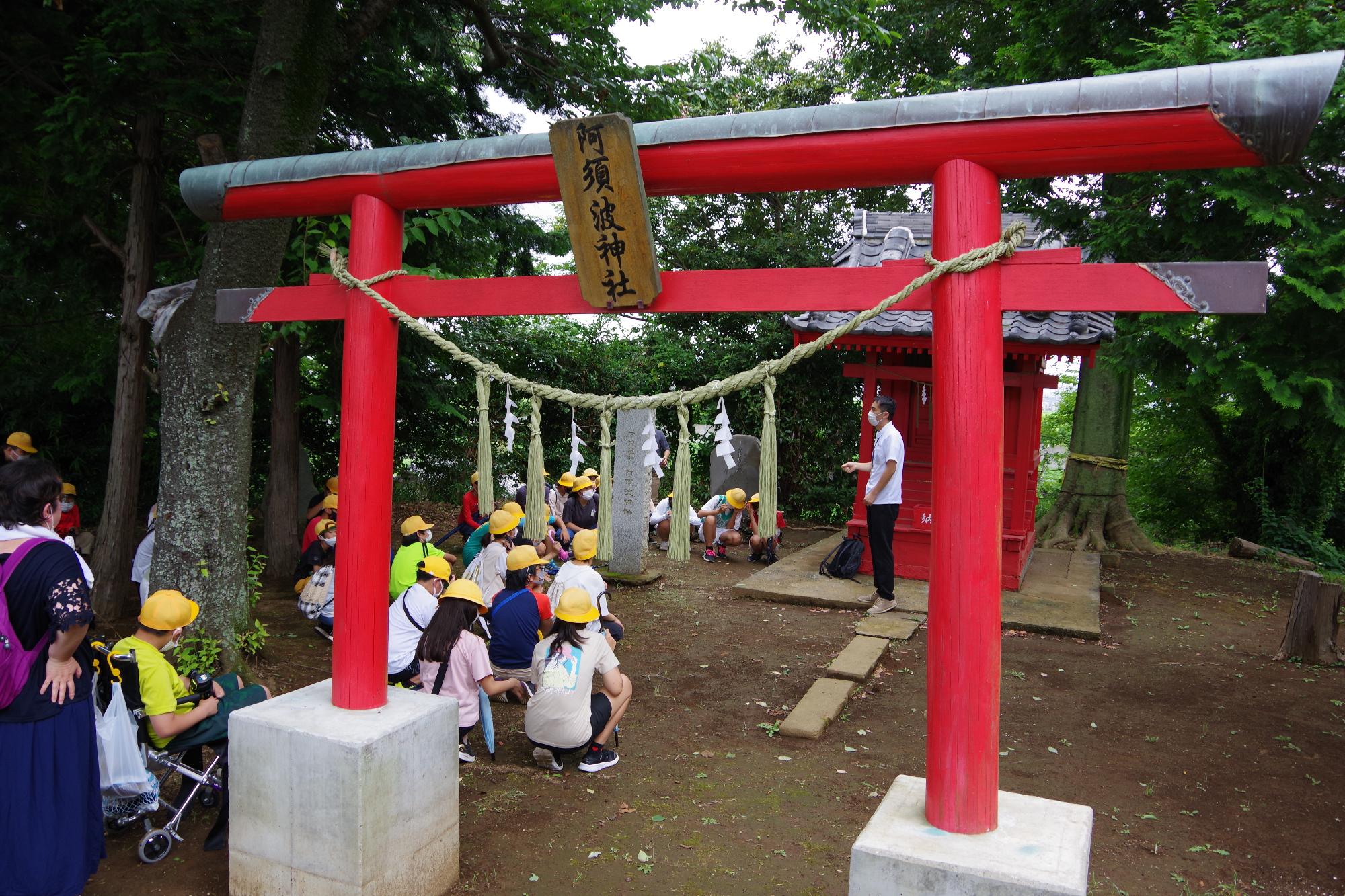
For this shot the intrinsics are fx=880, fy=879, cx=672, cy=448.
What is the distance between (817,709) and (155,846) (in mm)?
3936

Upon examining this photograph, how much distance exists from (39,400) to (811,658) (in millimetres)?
10507

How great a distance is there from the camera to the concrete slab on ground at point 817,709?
18.9 ft

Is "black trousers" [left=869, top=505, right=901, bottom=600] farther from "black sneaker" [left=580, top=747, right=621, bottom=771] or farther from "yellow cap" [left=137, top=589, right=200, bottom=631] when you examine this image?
"yellow cap" [left=137, top=589, right=200, bottom=631]

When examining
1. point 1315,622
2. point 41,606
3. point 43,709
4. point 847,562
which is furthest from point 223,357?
point 1315,622

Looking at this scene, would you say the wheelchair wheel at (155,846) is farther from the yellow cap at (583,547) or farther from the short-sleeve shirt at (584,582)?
the yellow cap at (583,547)

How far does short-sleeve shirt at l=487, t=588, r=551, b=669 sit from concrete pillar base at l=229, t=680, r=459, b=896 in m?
1.78

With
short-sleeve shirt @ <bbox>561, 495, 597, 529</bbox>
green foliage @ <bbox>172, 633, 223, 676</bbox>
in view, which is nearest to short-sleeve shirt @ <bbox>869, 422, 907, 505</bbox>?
short-sleeve shirt @ <bbox>561, 495, 597, 529</bbox>

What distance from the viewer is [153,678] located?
3.97 meters

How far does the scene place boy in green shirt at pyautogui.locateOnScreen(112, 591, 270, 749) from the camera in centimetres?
397

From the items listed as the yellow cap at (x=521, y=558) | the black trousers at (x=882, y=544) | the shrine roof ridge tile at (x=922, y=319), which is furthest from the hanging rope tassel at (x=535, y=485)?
the black trousers at (x=882, y=544)

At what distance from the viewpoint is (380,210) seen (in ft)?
12.9

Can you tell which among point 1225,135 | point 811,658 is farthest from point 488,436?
point 811,658

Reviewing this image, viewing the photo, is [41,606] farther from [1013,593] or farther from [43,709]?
[1013,593]

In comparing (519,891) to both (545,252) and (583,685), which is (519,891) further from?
(545,252)
